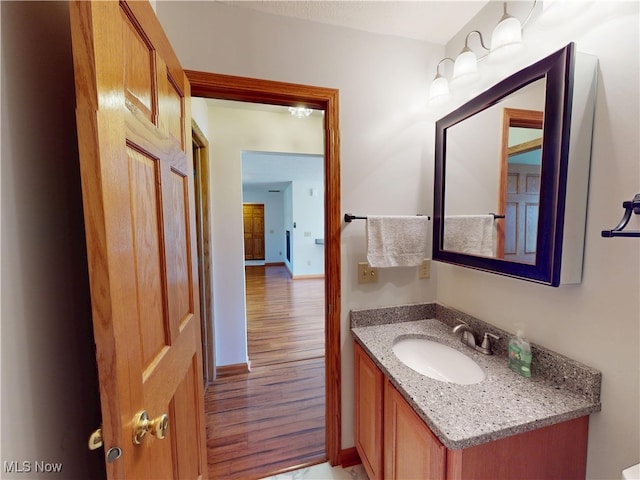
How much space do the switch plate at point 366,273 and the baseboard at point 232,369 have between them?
163 cm

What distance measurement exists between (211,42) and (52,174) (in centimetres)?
97

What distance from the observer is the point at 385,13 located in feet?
4.22

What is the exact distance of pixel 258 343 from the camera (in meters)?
3.04

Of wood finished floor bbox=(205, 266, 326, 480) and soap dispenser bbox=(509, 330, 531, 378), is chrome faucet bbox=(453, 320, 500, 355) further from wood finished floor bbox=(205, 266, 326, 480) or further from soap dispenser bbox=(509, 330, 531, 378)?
wood finished floor bbox=(205, 266, 326, 480)

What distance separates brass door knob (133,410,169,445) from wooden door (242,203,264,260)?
7818mm

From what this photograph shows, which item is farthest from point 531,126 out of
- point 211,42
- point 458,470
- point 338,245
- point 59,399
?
point 59,399

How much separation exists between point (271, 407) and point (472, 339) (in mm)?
1551

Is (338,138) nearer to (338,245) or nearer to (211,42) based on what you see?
(338,245)

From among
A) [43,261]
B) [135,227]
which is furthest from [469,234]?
[43,261]

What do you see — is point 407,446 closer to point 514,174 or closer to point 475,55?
point 514,174

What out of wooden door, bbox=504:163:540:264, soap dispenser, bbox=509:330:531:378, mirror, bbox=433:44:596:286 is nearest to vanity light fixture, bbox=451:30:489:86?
mirror, bbox=433:44:596:286

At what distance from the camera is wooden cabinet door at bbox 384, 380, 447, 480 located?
0.82 m

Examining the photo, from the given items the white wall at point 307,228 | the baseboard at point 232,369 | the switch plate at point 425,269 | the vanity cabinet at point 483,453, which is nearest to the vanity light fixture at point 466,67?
the switch plate at point 425,269

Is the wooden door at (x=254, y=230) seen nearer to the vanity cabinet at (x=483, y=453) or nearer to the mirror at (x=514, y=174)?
the mirror at (x=514, y=174)
